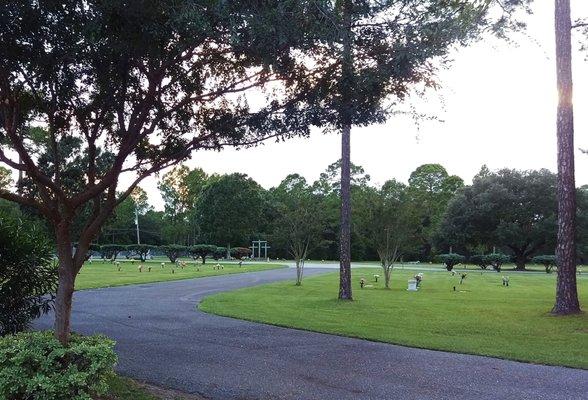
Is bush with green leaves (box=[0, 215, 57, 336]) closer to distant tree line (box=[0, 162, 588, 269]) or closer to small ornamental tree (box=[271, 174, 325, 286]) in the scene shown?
distant tree line (box=[0, 162, 588, 269])

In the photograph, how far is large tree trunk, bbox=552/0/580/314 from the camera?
47.1ft

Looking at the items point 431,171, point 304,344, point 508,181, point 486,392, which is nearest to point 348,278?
point 304,344

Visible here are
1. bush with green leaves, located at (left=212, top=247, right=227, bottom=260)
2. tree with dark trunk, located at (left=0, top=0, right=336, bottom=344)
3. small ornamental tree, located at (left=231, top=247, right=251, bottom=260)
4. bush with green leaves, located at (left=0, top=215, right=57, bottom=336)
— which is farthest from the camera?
small ornamental tree, located at (left=231, top=247, right=251, bottom=260)

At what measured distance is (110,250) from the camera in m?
52.6

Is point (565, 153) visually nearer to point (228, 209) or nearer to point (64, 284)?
point (64, 284)

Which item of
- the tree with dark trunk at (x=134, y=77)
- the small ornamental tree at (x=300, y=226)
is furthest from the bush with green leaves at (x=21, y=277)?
the small ornamental tree at (x=300, y=226)

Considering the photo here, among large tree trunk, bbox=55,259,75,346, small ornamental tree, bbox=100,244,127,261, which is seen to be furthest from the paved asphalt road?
small ornamental tree, bbox=100,244,127,261

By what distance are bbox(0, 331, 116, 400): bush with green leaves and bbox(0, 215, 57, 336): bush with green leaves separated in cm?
228

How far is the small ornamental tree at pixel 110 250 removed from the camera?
52.0 meters

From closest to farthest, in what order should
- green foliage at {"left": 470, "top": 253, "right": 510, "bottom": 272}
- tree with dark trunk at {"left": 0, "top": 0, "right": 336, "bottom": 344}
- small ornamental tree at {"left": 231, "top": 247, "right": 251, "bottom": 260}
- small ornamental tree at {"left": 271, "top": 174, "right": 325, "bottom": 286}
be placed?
tree with dark trunk at {"left": 0, "top": 0, "right": 336, "bottom": 344} < small ornamental tree at {"left": 271, "top": 174, "right": 325, "bottom": 286} < green foliage at {"left": 470, "top": 253, "right": 510, "bottom": 272} < small ornamental tree at {"left": 231, "top": 247, "right": 251, "bottom": 260}

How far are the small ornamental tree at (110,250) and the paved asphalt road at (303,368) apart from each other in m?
41.9

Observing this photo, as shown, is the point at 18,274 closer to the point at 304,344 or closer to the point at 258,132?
the point at 258,132

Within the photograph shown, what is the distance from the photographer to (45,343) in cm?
529

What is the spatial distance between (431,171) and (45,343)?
275 ft
